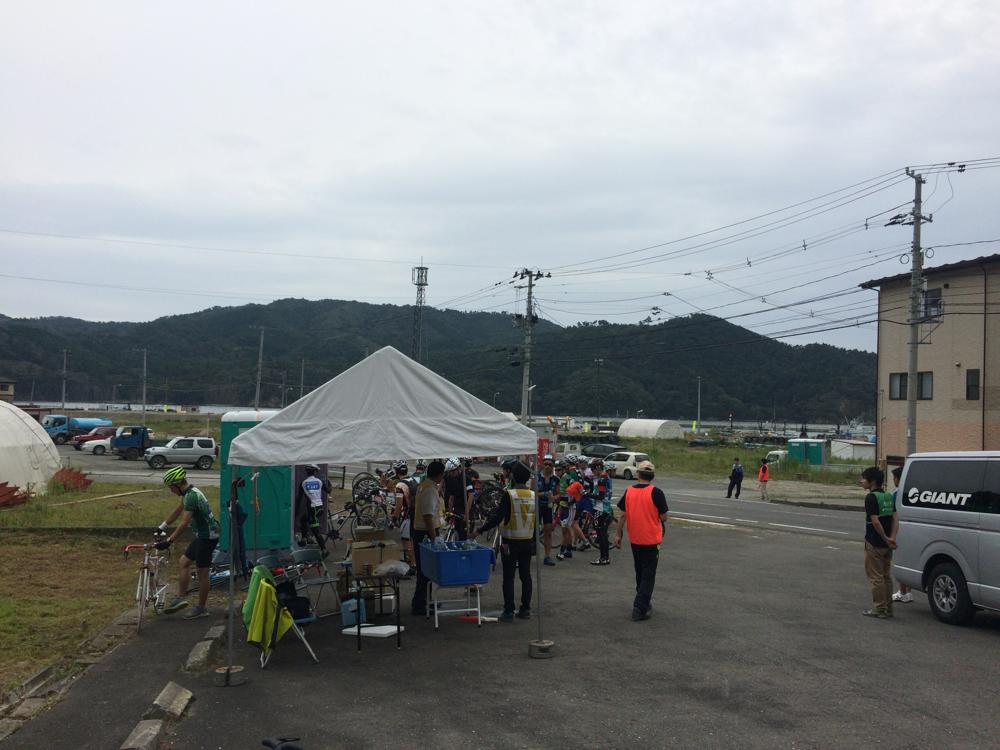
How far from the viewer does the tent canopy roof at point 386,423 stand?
791 cm

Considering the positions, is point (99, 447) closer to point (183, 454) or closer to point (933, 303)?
point (183, 454)

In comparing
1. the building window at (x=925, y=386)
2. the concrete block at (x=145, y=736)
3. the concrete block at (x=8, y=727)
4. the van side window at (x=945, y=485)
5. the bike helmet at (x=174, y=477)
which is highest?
the building window at (x=925, y=386)

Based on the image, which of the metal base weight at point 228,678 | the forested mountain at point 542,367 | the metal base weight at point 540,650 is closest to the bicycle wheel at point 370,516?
the metal base weight at point 540,650

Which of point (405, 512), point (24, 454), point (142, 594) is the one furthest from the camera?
point (24, 454)

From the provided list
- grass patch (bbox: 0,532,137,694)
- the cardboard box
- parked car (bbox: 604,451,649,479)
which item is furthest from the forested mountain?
the cardboard box

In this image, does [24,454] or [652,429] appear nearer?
[24,454]

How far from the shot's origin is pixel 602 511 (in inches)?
574

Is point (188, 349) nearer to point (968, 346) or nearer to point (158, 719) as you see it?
point (968, 346)

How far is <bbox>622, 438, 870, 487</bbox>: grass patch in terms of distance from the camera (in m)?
43.8

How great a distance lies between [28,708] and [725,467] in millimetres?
Answer: 48343

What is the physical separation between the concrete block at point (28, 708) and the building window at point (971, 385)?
36974mm

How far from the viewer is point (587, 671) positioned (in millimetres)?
7430

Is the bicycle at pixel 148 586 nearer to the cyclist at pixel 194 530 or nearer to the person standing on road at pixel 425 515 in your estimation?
the cyclist at pixel 194 530

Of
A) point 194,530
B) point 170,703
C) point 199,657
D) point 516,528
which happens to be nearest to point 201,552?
point 194,530
